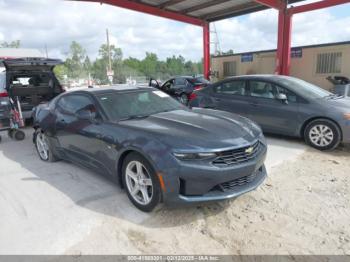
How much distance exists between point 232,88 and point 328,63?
9012 mm

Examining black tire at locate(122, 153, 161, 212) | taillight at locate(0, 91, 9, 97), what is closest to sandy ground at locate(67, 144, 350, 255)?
black tire at locate(122, 153, 161, 212)

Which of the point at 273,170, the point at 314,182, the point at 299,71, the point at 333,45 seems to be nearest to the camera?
the point at 314,182

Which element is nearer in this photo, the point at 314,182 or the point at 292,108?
the point at 314,182

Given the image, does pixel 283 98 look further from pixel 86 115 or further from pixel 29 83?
pixel 29 83

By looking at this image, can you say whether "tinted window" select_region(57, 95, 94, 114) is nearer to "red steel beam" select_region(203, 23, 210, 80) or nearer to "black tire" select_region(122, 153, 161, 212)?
"black tire" select_region(122, 153, 161, 212)

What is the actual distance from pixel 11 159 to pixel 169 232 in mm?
4070

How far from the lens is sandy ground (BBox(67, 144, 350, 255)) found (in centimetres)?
246

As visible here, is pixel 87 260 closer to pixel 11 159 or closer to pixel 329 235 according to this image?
pixel 329 235

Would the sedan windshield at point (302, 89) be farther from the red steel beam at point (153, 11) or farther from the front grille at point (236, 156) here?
the red steel beam at point (153, 11)

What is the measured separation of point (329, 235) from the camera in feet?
8.48

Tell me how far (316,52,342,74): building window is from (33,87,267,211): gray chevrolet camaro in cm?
1147

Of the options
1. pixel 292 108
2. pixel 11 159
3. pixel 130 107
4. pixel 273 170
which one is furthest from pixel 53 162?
pixel 292 108

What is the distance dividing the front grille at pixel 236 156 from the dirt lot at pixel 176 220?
64 cm

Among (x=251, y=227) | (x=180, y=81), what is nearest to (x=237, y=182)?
(x=251, y=227)
